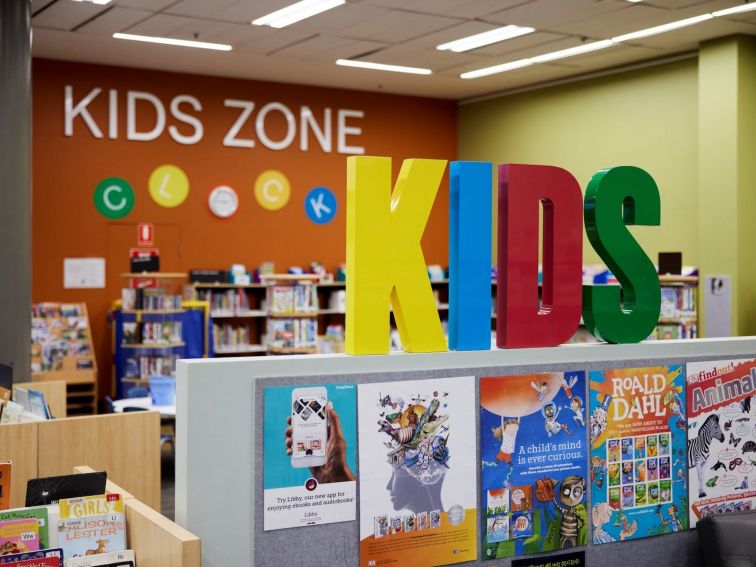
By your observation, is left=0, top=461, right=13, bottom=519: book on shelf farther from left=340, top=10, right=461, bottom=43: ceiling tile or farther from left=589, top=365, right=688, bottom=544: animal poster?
left=340, top=10, right=461, bottom=43: ceiling tile

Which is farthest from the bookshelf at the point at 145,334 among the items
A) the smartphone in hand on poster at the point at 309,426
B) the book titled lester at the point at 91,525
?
the smartphone in hand on poster at the point at 309,426

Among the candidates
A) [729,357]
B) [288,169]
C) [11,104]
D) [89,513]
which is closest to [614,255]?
[729,357]

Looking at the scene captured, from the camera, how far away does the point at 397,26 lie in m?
9.41

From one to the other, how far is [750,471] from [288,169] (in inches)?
376

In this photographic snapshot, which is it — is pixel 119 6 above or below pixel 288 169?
above

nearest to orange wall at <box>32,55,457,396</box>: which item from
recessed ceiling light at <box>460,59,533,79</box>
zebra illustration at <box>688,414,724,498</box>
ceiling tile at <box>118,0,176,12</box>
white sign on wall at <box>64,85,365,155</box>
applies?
white sign on wall at <box>64,85,365,155</box>

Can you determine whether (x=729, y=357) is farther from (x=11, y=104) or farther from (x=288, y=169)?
(x=288, y=169)

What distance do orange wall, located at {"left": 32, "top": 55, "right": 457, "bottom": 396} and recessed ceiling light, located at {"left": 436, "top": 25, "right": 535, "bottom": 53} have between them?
9.19ft

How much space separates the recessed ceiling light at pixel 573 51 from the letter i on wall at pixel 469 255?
24.4ft

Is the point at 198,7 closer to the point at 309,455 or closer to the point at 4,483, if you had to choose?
the point at 4,483

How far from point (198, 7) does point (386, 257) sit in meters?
6.25

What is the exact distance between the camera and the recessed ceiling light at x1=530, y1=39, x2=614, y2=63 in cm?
1020

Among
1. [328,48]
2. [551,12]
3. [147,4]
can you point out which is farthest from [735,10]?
[147,4]

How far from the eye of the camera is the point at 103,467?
5215 millimetres
